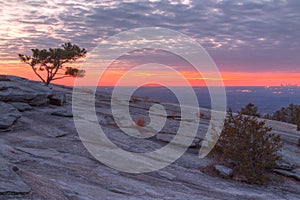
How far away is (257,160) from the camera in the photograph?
54.7ft

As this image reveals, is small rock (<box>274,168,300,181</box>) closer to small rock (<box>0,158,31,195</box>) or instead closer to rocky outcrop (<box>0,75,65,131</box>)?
small rock (<box>0,158,31,195</box>)

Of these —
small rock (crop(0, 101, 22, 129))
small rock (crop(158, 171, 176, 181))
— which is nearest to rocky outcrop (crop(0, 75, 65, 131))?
small rock (crop(0, 101, 22, 129))

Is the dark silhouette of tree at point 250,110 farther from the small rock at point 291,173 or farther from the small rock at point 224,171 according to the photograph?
the small rock at point 224,171

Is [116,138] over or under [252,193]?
over

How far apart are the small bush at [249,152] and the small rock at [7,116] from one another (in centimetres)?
1347

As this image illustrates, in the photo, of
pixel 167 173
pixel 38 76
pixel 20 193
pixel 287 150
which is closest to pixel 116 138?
pixel 167 173

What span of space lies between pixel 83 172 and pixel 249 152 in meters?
9.32

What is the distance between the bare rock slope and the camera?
32.8ft

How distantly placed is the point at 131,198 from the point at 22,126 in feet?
42.1

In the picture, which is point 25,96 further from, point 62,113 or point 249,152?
point 249,152

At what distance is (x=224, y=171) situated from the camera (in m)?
15.9

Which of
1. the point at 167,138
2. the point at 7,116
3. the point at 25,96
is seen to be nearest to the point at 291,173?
the point at 167,138

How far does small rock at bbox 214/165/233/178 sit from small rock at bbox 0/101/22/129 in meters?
13.0

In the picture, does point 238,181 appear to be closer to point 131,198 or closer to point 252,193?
point 252,193
